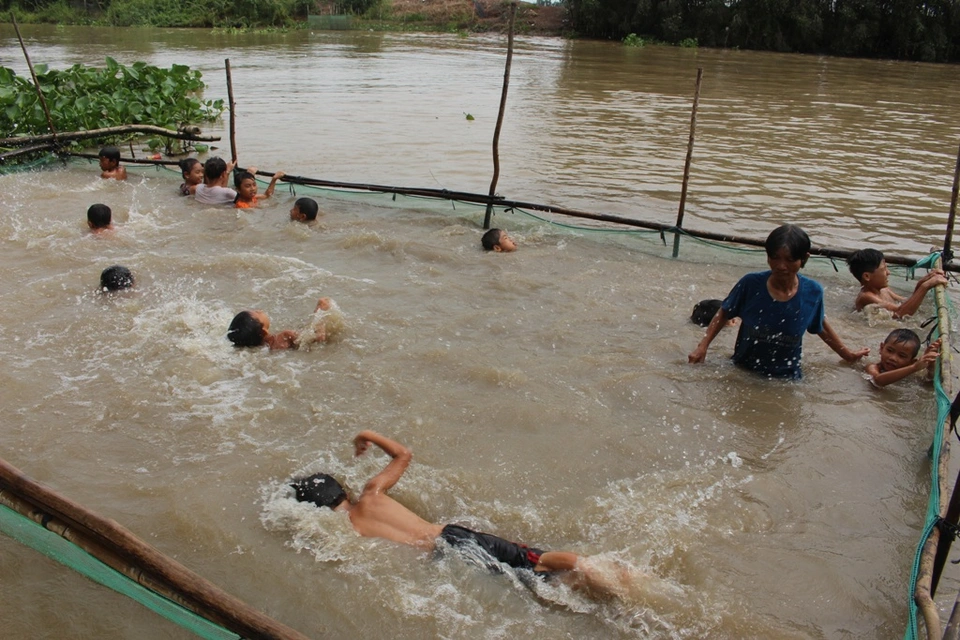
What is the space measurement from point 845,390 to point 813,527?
1.58 metres

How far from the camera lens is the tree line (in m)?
26.5

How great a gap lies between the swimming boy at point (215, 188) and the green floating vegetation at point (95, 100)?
3.70 metres

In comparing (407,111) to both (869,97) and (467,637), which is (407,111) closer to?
(869,97)

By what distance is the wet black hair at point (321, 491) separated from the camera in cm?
342

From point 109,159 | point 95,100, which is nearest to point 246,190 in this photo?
point 109,159

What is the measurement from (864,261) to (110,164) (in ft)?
29.2

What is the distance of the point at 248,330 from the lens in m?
5.00

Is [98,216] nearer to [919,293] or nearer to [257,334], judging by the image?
[257,334]

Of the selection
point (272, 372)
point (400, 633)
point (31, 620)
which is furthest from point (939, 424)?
point (31, 620)

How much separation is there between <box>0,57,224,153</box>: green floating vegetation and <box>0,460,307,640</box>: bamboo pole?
33.8 ft

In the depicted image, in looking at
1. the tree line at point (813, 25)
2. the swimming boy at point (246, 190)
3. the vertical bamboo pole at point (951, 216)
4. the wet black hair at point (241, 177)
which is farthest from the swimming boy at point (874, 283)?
the tree line at point (813, 25)

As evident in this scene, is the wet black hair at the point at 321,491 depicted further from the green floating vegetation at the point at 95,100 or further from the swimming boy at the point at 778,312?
the green floating vegetation at the point at 95,100

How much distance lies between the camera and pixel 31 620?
111 inches

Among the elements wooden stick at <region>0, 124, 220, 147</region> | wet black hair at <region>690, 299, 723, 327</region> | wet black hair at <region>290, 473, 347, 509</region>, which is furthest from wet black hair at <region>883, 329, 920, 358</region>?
wooden stick at <region>0, 124, 220, 147</region>
